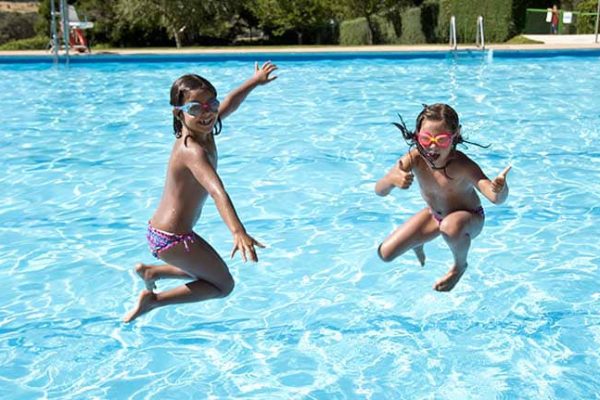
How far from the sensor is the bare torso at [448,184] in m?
4.35

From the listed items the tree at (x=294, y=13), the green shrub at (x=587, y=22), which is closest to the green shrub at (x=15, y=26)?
the tree at (x=294, y=13)

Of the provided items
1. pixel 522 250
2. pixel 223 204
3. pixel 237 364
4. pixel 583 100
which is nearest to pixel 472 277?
pixel 522 250

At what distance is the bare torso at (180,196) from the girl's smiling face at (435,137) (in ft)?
3.59

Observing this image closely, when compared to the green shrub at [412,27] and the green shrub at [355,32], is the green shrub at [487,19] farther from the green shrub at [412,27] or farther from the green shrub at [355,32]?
the green shrub at [355,32]

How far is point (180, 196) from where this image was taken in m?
4.02

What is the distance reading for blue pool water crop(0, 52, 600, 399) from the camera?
4.48m

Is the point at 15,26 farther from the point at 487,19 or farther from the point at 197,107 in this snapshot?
the point at 197,107

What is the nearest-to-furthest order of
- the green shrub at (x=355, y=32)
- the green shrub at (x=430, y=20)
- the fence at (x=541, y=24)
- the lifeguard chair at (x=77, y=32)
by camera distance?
the lifeguard chair at (x=77, y=32), the fence at (x=541, y=24), the green shrub at (x=430, y=20), the green shrub at (x=355, y=32)

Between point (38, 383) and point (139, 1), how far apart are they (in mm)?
30573

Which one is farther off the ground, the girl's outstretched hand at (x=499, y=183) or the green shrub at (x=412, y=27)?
the green shrub at (x=412, y=27)

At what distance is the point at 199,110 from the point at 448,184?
4.82ft

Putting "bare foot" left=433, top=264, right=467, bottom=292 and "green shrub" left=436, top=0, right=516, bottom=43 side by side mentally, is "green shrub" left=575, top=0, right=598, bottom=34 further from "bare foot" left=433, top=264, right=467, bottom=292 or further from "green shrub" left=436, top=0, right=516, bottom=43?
"bare foot" left=433, top=264, right=467, bottom=292

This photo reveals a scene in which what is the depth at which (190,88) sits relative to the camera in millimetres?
3943

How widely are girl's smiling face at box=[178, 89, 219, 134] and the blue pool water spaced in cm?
147
